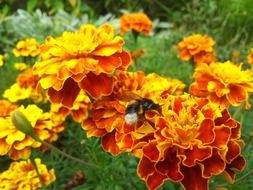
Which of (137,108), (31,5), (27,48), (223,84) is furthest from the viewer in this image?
(31,5)

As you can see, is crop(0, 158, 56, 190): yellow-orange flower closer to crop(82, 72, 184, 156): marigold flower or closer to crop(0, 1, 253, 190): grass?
crop(0, 1, 253, 190): grass

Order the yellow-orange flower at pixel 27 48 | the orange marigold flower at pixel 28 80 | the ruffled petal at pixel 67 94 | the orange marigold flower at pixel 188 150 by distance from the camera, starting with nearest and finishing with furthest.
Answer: the orange marigold flower at pixel 188 150
the ruffled petal at pixel 67 94
the orange marigold flower at pixel 28 80
the yellow-orange flower at pixel 27 48

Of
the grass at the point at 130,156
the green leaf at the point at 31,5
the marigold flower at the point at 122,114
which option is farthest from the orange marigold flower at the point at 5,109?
the green leaf at the point at 31,5

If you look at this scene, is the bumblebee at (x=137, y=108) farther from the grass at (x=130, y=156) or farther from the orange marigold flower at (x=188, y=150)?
the grass at (x=130, y=156)

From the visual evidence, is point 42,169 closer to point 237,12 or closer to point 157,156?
point 157,156

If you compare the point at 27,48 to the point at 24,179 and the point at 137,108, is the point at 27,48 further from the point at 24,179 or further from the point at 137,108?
the point at 137,108

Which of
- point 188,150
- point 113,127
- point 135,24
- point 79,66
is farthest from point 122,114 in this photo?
point 135,24

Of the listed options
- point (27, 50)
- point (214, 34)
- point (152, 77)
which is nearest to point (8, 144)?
point (152, 77)
